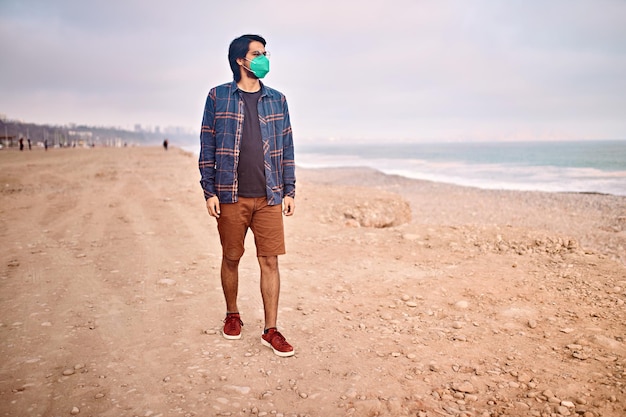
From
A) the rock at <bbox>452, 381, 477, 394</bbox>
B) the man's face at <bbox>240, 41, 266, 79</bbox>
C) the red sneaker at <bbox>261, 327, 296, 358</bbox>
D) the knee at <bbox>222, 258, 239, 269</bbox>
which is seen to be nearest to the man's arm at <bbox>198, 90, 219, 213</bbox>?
the man's face at <bbox>240, 41, 266, 79</bbox>

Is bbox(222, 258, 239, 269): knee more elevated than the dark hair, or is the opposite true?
the dark hair

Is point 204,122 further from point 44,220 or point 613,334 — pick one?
point 44,220

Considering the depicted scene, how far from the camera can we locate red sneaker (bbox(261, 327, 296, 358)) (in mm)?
3328

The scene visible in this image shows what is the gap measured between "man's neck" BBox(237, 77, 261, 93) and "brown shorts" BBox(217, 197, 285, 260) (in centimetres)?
88

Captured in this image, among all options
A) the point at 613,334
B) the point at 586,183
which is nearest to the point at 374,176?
the point at 586,183

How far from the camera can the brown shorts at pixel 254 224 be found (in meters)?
3.40

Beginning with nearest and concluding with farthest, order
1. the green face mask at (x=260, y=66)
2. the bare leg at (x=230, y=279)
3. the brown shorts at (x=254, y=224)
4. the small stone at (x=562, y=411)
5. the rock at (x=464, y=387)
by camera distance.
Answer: the small stone at (x=562, y=411) → the rock at (x=464, y=387) → the green face mask at (x=260, y=66) → the brown shorts at (x=254, y=224) → the bare leg at (x=230, y=279)

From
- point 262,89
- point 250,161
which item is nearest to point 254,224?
point 250,161

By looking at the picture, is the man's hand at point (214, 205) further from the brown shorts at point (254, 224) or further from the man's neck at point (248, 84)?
the man's neck at point (248, 84)

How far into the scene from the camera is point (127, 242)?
677 centimetres

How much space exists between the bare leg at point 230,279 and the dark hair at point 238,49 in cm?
154

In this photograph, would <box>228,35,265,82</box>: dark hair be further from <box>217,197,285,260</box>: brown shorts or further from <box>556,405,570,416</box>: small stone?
<box>556,405,570,416</box>: small stone

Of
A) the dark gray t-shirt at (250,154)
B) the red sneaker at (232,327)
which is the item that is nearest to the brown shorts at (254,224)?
the dark gray t-shirt at (250,154)

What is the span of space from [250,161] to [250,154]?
6cm
